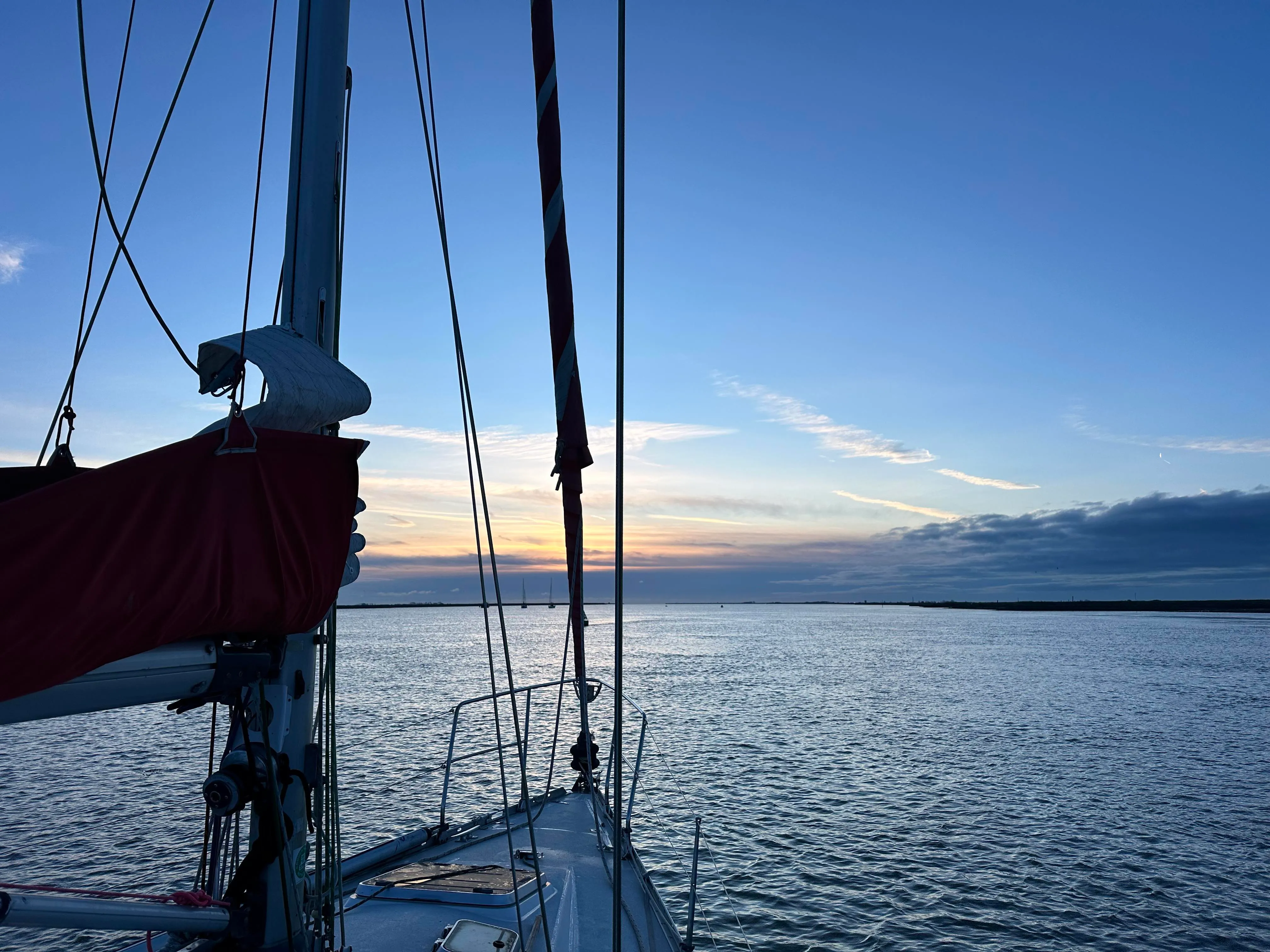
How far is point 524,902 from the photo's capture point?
26.7 ft

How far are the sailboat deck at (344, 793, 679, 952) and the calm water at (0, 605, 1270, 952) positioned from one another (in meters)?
5.63

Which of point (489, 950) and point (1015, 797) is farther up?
point (489, 950)

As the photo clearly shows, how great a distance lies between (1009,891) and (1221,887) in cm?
525

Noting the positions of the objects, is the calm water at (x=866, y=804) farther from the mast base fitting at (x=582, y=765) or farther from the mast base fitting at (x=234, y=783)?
the mast base fitting at (x=234, y=783)

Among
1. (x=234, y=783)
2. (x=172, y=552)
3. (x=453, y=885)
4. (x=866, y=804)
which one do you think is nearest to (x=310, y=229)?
(x=172, y=552)

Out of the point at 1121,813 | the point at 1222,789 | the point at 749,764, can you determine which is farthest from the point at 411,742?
the point at 1222,789

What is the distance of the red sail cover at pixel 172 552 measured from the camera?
125 inches

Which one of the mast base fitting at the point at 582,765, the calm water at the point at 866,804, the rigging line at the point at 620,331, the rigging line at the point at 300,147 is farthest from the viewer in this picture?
the calm water at the point at 866,804

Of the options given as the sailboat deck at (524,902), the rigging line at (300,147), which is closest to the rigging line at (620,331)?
the rigging line at (300,147)

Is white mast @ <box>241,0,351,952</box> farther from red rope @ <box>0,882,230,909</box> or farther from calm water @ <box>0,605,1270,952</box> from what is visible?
calm water @ <box>0,605,1270,952</box>

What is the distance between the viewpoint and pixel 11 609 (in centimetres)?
309

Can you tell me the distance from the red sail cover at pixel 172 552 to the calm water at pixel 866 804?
13361 millimetres

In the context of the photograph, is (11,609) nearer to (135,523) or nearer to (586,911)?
(135,523)

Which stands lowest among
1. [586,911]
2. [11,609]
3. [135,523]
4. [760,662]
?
[760,662]
